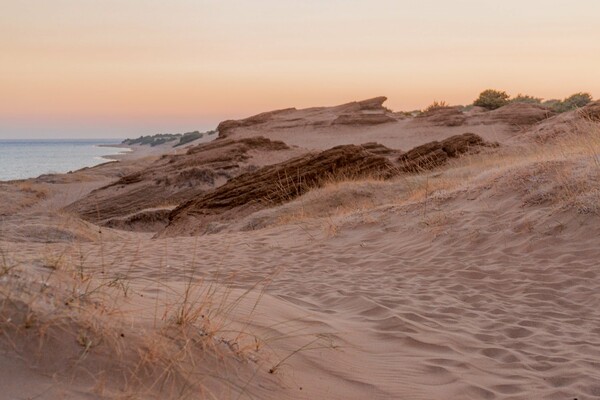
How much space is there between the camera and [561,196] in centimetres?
819

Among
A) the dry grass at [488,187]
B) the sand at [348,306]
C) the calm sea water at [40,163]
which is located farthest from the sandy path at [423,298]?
the calm sea water at [40,163]

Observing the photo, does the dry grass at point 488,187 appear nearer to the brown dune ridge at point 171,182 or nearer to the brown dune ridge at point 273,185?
the brown dune ridge at point 273,185

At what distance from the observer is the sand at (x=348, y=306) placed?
9.78ft

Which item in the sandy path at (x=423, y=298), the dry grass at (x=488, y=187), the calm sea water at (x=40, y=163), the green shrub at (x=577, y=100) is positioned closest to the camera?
the sandy path at (x=423, y=298)

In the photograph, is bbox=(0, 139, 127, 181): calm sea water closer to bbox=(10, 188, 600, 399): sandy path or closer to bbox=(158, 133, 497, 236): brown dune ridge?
bbox=(158, 133, 497, 236): brown dune ridge

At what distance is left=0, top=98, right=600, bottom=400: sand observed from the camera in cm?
298

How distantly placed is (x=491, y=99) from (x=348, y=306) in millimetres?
33392

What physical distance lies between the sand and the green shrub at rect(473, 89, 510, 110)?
25.8m

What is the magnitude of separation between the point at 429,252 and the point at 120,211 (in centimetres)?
1449

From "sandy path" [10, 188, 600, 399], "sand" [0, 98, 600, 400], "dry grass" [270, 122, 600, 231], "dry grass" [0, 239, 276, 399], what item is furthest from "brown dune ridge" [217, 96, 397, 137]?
"dry grass" [0, 239, 276, 399]

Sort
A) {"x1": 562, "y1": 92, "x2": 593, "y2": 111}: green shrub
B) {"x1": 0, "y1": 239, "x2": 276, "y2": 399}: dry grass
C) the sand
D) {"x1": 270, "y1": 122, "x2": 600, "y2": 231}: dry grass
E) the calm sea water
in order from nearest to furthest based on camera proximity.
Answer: {"x1": 0, "y1": 239, "x2": 276, "y2": 399}: dry grass, the sand, {"x1": 270, "y1": 122, "x2": 600, "y2": 231}: dry grass, {"x1": 562, "y1": 92, "x2": 593, "y2": 111}: green shrub, the calm sea water

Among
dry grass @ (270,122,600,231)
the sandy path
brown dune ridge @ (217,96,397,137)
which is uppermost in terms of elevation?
brown dune ridge @ (217,96,397,137)

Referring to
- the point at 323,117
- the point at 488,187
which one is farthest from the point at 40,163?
the point at 488,187

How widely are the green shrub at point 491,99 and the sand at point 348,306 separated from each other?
84.7 ft
